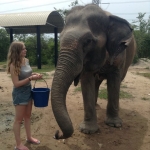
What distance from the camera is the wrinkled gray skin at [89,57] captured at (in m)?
3.33

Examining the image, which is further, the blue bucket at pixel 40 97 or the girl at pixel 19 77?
the blue bucket at pixel 40 97

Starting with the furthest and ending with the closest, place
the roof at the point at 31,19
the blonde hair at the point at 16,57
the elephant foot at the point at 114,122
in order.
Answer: the roof at the point at 31,19, the elephant foot at the point at 114,122, the blonde hair at the point at 16,57

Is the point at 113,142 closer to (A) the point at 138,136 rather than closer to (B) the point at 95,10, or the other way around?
(A) the point at 138,136

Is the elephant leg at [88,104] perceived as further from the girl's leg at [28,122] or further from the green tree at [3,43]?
the green tree at [3,43]

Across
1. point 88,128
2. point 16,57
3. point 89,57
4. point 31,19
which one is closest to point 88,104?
point 88,128

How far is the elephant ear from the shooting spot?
4.16 metres

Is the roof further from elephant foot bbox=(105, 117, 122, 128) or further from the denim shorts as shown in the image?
the denim shorts

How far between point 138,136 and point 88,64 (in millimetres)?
1753

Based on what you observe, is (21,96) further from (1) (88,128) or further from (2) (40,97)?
(1) (88,128)

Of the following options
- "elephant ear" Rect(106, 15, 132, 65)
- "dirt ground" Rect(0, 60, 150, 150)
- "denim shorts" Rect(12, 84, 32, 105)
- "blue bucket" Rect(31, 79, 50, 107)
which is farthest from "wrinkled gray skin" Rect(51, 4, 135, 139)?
"denim shorts" Rect(12, 84, 32, 105)

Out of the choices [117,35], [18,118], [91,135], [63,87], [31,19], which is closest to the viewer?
[63,87]

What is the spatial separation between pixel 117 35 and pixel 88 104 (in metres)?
1.44

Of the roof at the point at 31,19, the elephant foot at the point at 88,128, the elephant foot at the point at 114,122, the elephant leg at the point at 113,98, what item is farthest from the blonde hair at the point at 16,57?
the roof at the point at 31,19

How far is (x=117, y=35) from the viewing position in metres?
4.16
